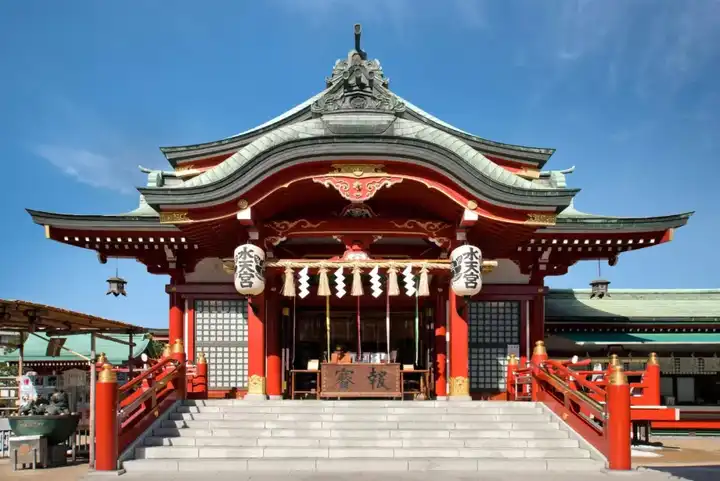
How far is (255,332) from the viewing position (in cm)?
1457

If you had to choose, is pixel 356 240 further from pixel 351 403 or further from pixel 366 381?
pixel 351 403

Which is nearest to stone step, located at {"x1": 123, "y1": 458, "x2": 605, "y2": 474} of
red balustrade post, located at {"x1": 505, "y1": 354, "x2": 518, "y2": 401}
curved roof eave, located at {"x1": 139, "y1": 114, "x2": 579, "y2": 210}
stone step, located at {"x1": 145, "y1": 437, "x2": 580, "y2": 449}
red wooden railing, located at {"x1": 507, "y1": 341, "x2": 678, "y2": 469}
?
red wooden railing, located at {"x1": 507, "y1": 341, "x2": 678, "y2": 469}

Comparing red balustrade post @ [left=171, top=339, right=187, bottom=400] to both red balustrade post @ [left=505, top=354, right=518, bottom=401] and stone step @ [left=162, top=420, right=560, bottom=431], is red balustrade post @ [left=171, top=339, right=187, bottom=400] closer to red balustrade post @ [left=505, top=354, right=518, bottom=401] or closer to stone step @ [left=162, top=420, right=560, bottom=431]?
stone step @ [left=162, top=420, right=560, bottom=431]

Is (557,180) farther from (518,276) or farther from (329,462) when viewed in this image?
(329,462)

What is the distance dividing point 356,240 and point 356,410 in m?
3.88

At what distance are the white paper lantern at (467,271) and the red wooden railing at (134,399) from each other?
5.91 m

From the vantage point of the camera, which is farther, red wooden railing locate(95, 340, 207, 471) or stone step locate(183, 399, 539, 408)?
stone step locate(183, 399, 539, 408)

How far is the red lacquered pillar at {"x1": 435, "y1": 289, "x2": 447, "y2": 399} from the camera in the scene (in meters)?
16.4

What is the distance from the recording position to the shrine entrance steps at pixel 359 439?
1094 centimetres

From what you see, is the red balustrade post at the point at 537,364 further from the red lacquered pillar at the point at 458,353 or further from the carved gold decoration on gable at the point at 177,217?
the carved gold decoration on gable at the point at 177,217

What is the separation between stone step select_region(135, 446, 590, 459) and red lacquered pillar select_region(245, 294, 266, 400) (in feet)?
9.27

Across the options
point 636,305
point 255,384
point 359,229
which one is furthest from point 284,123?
point 636,305

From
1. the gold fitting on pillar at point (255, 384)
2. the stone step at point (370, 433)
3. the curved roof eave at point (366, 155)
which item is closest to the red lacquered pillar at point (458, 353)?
the stone step at point (370, 433)

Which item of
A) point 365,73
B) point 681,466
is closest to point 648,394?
point 681,466
